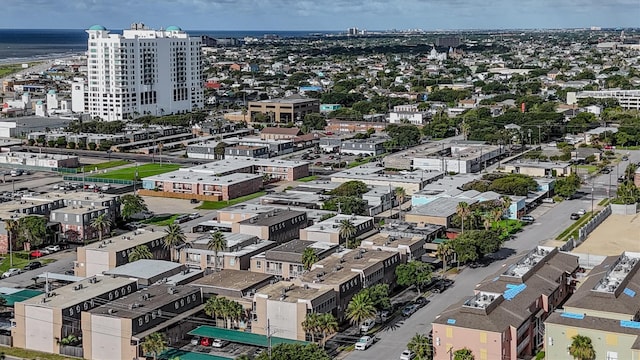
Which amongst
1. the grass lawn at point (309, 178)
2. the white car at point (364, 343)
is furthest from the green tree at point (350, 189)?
the white car at point (364, 343)

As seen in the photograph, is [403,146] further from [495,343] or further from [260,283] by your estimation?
[495,343]

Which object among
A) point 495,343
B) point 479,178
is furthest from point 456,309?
point 479,178

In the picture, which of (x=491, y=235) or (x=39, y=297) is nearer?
(x=39, y=297)

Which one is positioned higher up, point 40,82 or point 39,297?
point 40,82

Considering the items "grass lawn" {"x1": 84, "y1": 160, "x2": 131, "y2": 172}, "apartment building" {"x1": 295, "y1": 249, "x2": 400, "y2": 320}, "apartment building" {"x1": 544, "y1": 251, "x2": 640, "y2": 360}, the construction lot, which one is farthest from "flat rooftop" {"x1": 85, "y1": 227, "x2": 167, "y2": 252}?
"grass lawn" {"x1": 84, "y1": 160, "x2": 131, "y2": 172}

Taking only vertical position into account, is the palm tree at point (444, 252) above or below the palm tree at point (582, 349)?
above

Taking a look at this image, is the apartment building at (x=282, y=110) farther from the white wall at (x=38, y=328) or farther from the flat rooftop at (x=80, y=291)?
the white wall at (x=38, y=328)
